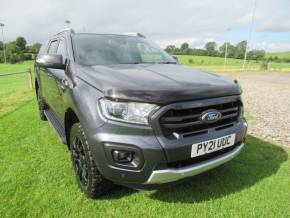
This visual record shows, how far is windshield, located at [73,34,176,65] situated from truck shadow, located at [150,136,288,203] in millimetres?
1691

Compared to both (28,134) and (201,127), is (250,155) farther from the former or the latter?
(28,134)

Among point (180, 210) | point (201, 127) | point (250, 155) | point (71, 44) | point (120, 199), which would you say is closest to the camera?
point (201, 127)

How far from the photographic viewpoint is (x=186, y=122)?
2293 millimetres

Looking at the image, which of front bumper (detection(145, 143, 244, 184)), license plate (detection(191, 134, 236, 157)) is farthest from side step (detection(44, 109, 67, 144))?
license plate (detection(191, 134, 236, 157))

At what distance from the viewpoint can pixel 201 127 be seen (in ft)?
7.94

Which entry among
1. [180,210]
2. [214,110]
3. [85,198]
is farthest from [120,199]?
[214,110]

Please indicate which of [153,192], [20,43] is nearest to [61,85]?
[153,192]

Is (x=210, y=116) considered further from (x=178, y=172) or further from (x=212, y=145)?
(x=178, y=172)

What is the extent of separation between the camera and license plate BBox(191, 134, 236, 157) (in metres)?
2.33

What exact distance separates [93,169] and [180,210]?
0.96 meters

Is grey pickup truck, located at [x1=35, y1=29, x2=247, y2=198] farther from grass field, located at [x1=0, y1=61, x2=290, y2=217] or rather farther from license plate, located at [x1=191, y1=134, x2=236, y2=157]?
grass field, located at [x1=0, y1=61, x2=290, y2=217]

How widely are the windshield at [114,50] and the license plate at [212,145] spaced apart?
1.57 metres

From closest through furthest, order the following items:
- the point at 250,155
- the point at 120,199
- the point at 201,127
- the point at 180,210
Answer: the point at 201,127, the point at 180,210, the point at 120,199, the point at 250,155

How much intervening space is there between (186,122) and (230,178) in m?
1.37
